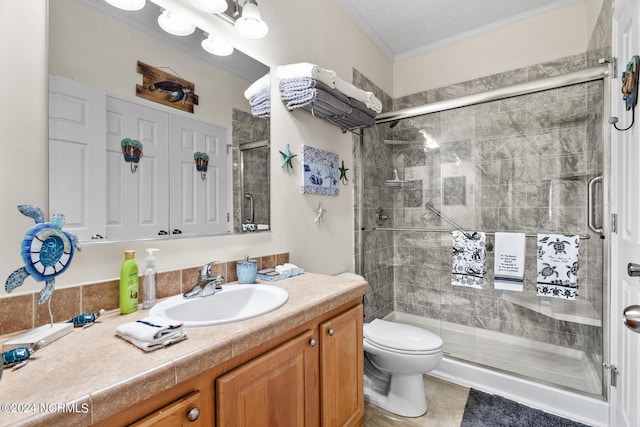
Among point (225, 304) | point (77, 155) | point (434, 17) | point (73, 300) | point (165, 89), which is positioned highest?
point (434, 17)

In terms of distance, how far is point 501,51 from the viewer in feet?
8.32

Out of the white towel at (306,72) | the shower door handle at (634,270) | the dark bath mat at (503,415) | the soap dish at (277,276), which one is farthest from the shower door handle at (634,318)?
the white towel at (306,72)

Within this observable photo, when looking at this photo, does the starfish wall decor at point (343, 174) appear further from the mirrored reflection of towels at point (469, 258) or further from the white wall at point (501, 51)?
the white wall at point (501, 51)

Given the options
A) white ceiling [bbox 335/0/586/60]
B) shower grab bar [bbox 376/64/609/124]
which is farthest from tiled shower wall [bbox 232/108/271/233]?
white ceiling [bbox 335/0/586/60]

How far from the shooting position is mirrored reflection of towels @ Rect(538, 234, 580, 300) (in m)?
1.88

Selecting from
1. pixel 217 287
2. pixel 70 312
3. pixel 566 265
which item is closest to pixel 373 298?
pixel 566 265

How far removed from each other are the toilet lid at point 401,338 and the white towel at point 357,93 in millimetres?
1526

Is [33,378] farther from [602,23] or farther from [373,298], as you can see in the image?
[602,23]

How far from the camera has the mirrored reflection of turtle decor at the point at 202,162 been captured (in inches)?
51.6

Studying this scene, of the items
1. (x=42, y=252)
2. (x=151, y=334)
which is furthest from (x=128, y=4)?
(x=151, y=334)

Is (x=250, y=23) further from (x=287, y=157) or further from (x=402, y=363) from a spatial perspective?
(x=402, y=363)

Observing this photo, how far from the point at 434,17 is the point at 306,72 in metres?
1.56

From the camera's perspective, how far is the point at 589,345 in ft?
6.79

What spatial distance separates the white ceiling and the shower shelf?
7.45 ft
